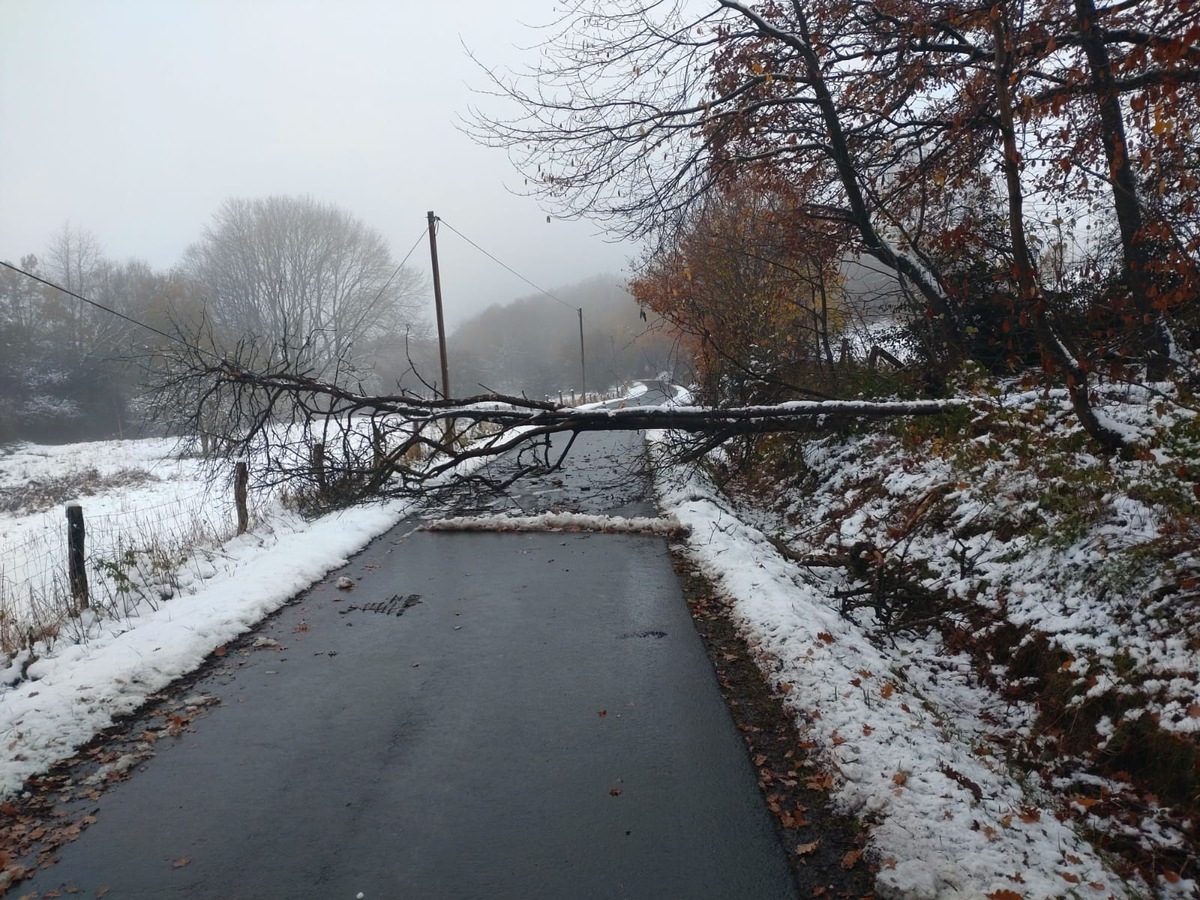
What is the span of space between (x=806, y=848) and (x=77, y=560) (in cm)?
801

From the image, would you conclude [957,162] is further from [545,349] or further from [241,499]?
[545,349]

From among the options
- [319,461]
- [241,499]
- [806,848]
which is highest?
[319,461]

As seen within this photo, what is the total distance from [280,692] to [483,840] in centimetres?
263

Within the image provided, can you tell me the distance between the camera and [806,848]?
3.43m

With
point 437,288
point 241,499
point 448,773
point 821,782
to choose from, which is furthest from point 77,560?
point 437,288

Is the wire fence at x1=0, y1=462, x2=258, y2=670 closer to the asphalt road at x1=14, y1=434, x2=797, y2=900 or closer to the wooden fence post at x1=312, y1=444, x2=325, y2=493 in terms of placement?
the asphalt road at x1=14, y1=434, x2=797, y2=900

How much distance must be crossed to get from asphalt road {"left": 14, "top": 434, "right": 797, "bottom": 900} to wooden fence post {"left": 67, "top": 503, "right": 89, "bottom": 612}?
224cm

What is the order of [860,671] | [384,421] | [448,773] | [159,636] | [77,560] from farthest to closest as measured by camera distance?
[77,560] → [384,421] → [159,636] → [860,671] → [448,773]

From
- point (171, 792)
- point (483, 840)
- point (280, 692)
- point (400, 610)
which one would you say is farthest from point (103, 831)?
point (400, 610)

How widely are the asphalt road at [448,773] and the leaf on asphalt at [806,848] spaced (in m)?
0.11

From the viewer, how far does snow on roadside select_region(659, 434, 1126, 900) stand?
3146mm

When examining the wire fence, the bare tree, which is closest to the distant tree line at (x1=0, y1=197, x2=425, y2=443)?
the bare tree

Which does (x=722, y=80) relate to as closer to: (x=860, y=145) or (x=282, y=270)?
(x=860, y=145)

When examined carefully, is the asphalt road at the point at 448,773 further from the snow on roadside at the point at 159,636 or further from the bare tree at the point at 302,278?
the bare tree at the point at 302,278
